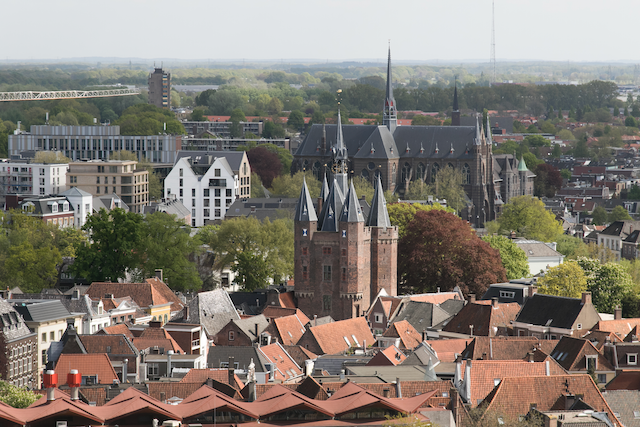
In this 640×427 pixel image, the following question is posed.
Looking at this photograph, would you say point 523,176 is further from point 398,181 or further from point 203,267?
point 203,267

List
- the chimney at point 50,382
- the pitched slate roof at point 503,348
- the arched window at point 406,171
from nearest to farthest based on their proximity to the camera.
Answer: the chimney at point 50,382 < the pitched slate roof at point 503,348 < the arched window at point 406,171

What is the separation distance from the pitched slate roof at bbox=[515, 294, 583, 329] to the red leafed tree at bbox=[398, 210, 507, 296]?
14.9m

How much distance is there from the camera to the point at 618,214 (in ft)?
566

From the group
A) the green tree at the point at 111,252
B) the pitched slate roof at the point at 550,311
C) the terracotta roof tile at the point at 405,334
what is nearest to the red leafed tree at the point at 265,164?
the green tree at the point at 111,252

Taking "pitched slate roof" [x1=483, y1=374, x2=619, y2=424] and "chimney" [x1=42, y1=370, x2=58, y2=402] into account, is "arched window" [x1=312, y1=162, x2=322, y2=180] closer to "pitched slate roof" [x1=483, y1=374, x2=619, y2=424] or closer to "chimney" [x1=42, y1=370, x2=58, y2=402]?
"pitched slate roof" [x1=483, y1=374, x2=619, y2=424]

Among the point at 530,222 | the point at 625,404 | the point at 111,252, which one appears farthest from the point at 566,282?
the point at 530,222

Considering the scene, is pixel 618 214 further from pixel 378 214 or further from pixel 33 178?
pixel 378 214

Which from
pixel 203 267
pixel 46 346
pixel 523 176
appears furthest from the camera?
pixel 523 176

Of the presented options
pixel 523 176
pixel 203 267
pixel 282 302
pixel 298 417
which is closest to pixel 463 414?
pixel 298 417

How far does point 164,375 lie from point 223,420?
2141 cm

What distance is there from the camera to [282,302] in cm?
9056

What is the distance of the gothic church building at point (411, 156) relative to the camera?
6225 inches

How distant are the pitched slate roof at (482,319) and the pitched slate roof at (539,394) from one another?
28572mm

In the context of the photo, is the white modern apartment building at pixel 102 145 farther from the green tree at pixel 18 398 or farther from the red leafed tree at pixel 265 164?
the green tree at pixel 18 398
